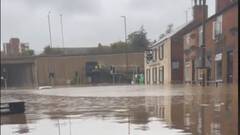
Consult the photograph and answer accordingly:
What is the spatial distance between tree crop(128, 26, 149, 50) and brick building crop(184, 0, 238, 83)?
40446 mm

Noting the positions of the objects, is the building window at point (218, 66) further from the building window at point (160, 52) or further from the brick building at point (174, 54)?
the building window at point (160, 52)

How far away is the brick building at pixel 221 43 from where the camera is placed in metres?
33.9

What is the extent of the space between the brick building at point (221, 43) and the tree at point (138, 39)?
40446 mm

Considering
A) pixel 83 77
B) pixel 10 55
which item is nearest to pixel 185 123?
pixel 10 55

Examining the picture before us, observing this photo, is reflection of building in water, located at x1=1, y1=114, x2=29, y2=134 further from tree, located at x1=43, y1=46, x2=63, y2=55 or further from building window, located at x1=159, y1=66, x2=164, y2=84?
tree, located at x1=43, y1=46, x2=63, y2=55

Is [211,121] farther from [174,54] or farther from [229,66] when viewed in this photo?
[174,54]

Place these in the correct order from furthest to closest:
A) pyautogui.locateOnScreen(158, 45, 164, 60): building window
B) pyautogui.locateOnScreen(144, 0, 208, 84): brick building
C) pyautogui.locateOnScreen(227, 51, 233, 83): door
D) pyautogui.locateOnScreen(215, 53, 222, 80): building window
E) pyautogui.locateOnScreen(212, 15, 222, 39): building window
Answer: pyautogui.locateOnScreen(158, 45, 164, 60): building window
pyautogui.locateOnScreen(144, 0, 208, 84): brick building
pyautogui.locateOnScreen(215, 53, 222, 80): building window
pyautogui.locateOnScreen(212, 15, 222, 39): building window
pyautogui.locateOnScreen(227, 51, 233, 83): door

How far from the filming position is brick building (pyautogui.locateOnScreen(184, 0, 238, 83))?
1336 inches

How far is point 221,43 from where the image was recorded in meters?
36.9

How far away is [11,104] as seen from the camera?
49.9 ft

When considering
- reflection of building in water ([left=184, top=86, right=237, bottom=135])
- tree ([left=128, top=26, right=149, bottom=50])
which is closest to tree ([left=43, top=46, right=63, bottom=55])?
tree ([left=128, top=26, right=149, bottom=50])

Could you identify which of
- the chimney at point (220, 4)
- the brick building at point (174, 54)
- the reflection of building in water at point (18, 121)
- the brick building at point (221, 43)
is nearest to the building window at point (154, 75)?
the brick building at point (174, 54)

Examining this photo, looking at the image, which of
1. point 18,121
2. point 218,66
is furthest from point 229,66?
point 18,121

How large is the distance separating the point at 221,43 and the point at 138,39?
2064 inches
